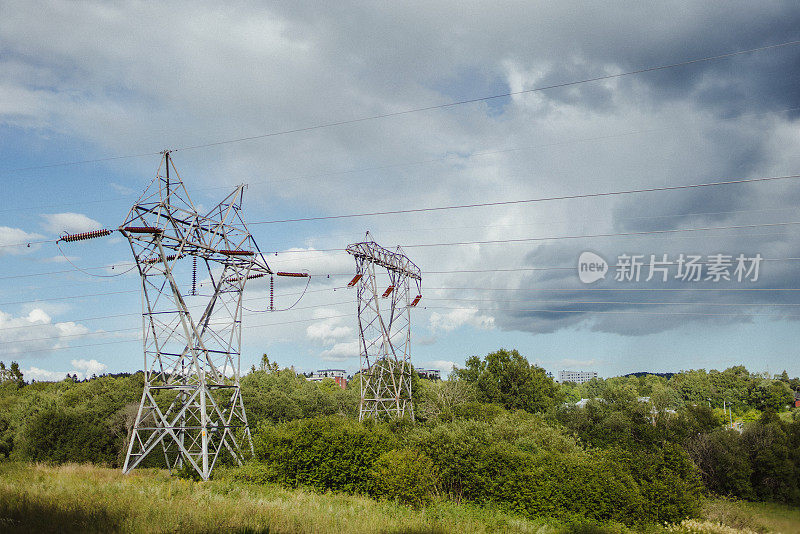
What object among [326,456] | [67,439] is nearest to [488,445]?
[326,456]

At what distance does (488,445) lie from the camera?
1047 inches

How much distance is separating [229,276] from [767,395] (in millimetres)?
101086

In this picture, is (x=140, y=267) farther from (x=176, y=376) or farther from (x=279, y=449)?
(x=279, y=449)

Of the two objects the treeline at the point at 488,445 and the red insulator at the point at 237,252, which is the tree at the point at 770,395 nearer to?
the treeline at the point at 488,445

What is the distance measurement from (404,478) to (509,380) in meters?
45.8

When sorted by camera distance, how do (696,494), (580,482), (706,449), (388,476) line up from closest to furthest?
(388,476) < (580,482) < (696,494) < (706,449)

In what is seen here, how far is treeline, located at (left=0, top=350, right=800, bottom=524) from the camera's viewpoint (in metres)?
24.6

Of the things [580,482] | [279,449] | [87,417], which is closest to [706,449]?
[580,482]

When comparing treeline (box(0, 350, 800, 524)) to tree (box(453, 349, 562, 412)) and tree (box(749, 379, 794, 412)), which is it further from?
tree (box(749, 379, 794, 412))

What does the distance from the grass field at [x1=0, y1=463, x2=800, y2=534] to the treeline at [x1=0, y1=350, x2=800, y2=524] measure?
1.88 m

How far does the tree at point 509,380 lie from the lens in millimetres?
63906

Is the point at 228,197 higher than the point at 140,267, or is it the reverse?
the point at 228,197

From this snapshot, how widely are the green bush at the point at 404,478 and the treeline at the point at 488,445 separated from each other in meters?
0.06

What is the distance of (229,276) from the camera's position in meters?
28.6
